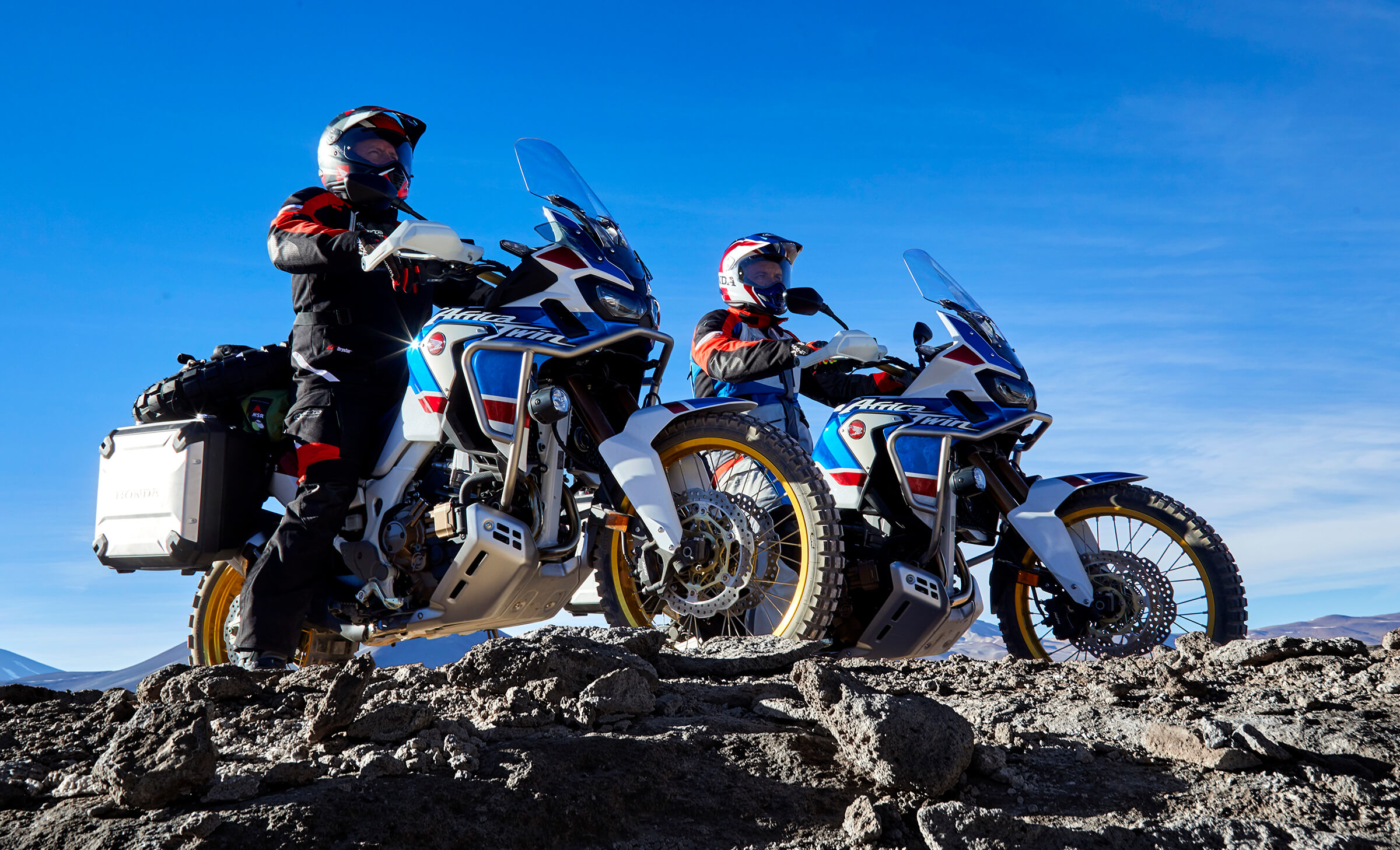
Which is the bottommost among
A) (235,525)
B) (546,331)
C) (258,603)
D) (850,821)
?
(850,821)

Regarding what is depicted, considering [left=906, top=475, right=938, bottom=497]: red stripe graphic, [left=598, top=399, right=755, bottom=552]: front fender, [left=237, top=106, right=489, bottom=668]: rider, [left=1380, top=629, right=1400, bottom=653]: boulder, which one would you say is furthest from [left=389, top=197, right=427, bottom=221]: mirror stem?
[left=1380, top=629, right=1400, bottom=653]: boulder

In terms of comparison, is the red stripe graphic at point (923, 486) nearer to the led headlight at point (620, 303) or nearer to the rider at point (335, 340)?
the led headlight at point (620, 303)

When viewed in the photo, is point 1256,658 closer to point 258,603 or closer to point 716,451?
point 716,451

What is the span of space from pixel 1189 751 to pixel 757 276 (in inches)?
186

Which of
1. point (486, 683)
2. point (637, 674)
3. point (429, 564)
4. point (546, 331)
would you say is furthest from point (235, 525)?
point (637, 674)

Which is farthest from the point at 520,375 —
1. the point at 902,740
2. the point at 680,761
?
the point at 902,740

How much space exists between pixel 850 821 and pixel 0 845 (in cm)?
164

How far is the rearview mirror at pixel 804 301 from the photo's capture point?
6641 mm

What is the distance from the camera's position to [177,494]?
16.9 feet

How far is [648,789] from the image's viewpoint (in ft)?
7.63

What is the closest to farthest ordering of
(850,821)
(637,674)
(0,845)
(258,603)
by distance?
(0,845)
(850,821)
(637,674)
(258,603)

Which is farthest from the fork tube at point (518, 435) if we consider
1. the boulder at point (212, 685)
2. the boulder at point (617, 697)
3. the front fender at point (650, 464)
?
the boulder at point (617, 697)

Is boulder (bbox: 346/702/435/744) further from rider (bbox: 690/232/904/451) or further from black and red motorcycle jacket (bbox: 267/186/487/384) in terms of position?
rider (bbox: 690/232/904/451)

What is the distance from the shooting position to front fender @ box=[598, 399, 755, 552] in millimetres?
4539
